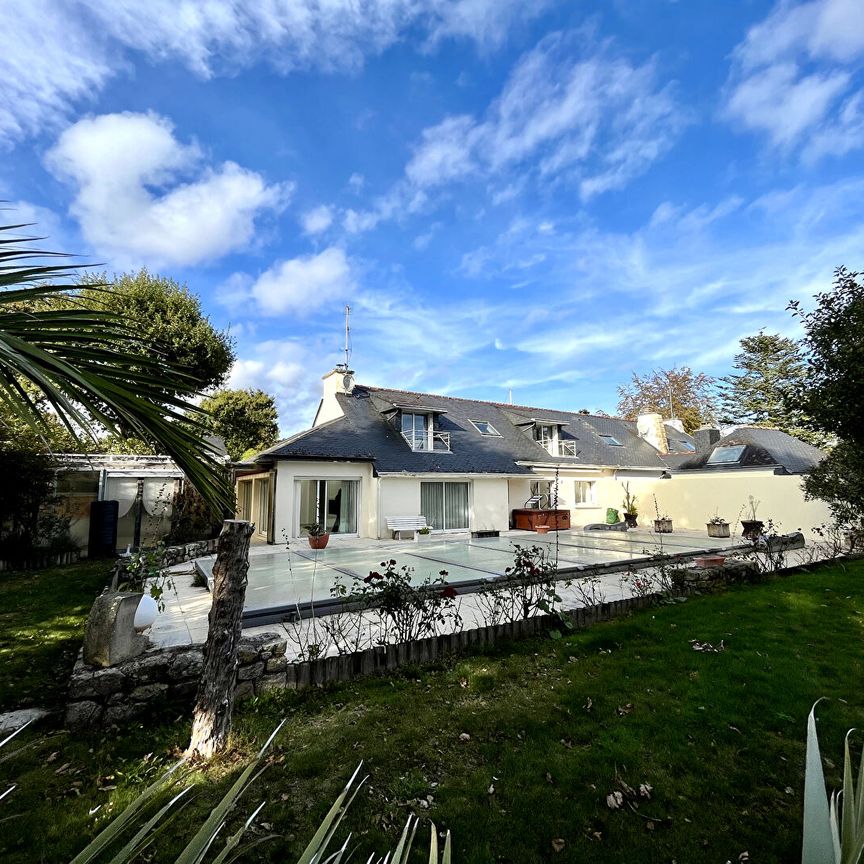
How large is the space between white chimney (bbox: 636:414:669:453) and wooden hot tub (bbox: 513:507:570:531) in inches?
411

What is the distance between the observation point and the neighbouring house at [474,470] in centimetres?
1739

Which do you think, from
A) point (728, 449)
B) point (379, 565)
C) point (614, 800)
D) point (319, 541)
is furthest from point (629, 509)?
point (614, 800)

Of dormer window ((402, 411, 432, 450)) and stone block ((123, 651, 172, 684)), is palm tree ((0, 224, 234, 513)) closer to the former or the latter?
stone block ((123, 651, 172, 684))

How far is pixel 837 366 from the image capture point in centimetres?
817

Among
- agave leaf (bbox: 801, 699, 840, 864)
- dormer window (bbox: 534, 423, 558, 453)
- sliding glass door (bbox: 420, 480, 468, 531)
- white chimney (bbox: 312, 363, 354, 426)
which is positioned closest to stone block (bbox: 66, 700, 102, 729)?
agave leaf (bbox: 801, 699, 840, 864)

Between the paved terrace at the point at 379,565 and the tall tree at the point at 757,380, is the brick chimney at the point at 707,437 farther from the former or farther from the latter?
the paved terrace at the point at 379,565

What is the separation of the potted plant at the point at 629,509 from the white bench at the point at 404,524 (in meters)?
10.7

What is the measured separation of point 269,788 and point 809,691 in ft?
17.5

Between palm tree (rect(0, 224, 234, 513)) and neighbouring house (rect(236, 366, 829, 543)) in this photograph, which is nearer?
palm tree (rect(0, 224, 234, 513))

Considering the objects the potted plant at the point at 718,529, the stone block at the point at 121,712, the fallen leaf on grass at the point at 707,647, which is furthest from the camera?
the potted plant at the point at 718,529

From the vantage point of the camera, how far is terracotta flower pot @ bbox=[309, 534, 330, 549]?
1513 cm

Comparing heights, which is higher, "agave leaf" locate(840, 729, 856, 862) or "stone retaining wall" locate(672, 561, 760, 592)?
"agave leaf" locate(840, 729, 856, 862)

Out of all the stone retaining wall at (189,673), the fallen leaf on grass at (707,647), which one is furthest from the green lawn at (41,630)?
the fallen leaf on grass at (707,647)

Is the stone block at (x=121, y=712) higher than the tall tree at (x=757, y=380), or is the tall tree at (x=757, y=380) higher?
the tall tree at (x=757, y=380)
